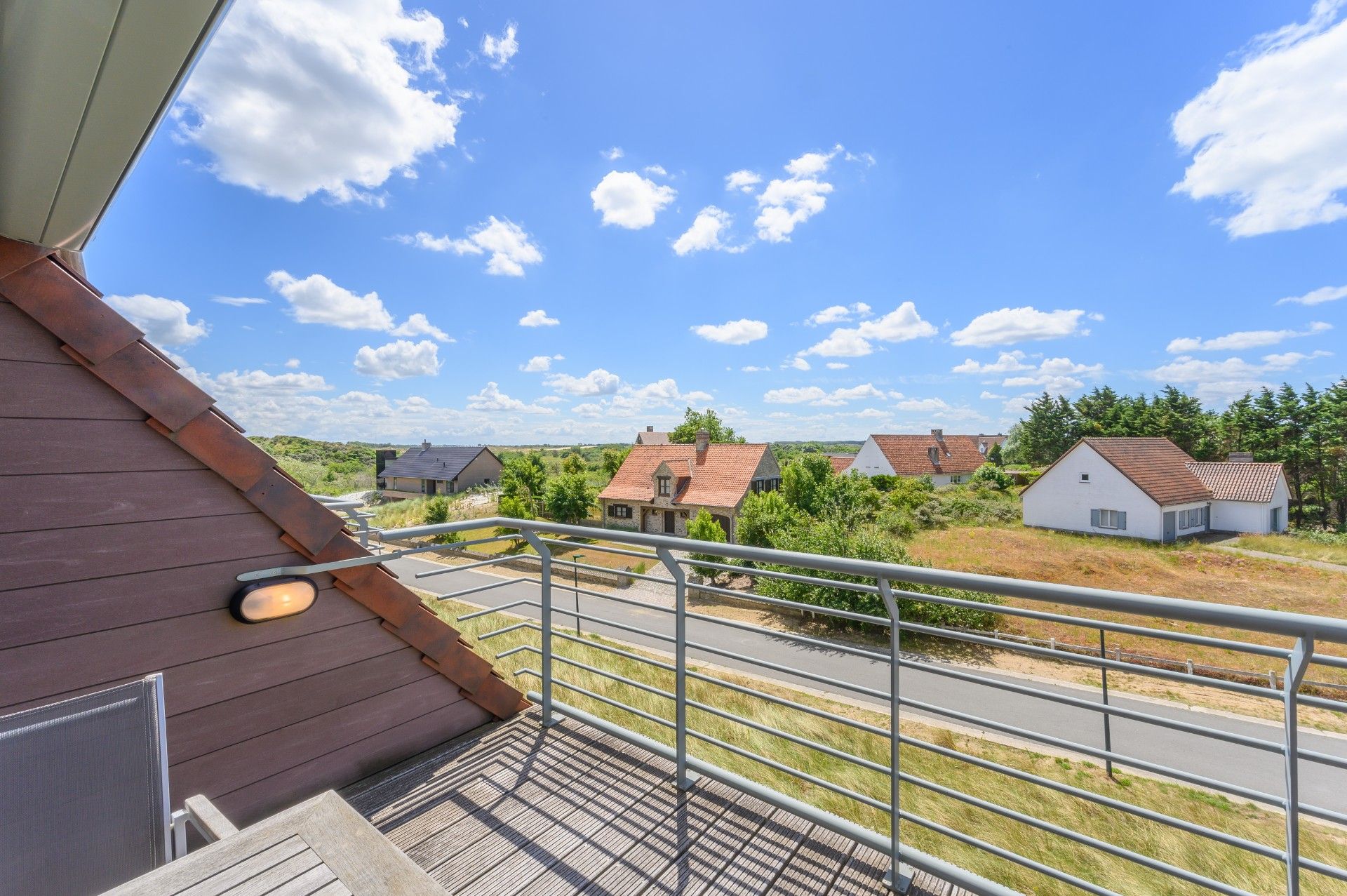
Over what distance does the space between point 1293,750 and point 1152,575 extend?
65.2 ft

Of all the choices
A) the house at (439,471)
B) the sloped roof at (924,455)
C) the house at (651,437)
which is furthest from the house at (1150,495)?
the house at (439,471)

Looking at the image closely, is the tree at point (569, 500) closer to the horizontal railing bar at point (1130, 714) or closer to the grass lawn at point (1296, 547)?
the horizontal railing bar at point (1130, 714)

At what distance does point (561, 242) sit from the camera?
876 inches

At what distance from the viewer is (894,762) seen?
1612 mm

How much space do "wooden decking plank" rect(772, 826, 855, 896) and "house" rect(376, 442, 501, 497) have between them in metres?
38.9

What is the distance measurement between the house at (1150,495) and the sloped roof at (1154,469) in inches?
1.4

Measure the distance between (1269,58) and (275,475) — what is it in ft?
69.7

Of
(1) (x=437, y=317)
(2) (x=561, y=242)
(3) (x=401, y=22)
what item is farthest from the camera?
(1) (x=437, y=317)

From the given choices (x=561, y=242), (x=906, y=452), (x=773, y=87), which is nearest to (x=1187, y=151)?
(x=906, y=452)

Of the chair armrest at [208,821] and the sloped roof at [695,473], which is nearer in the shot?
the chair armrest at [208,821]

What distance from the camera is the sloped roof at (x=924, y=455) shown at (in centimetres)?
3562

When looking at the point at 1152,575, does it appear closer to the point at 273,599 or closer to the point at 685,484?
the point at 685,484

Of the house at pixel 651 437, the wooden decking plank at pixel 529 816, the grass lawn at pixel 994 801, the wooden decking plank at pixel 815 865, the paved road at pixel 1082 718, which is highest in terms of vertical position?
the house at pixel 651 437

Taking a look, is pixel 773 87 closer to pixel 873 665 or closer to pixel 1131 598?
pixel 873 665
